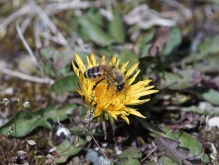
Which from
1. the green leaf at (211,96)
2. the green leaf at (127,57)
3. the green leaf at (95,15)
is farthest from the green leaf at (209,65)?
the green leaf at (95,15)

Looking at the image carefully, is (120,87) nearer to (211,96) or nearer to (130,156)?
(130,156)

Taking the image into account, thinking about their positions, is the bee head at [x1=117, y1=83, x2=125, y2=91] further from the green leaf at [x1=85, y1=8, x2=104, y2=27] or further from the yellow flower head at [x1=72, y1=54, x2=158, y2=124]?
the green leaf at [x1=85, y1=8, x2=104, y2=27]

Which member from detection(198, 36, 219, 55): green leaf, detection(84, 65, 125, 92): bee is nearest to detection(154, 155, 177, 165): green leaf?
detection(84, 65, 125, 92): bee

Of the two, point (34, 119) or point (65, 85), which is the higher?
point (65, 85)

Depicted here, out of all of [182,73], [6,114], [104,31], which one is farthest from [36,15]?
[182,73]

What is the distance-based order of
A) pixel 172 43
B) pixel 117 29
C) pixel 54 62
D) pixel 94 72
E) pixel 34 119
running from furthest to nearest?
pixel 117 29 < pixel 172 43 < pixel 54 62 < pixel 34 119 < pixel 94 72

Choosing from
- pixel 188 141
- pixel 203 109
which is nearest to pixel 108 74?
pixel 188 141
